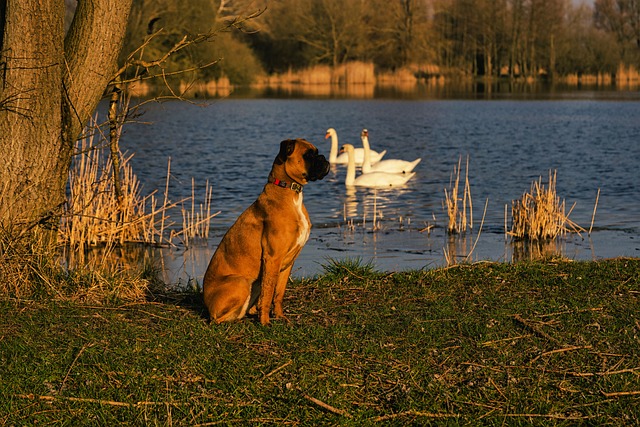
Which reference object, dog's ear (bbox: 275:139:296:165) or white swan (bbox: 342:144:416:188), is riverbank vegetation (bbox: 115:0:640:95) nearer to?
white swan (bbox: 342:144:416:188)

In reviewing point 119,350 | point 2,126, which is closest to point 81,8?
point 2,126

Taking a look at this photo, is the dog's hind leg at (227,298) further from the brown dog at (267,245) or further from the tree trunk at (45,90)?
the tree trunk at (45,90)

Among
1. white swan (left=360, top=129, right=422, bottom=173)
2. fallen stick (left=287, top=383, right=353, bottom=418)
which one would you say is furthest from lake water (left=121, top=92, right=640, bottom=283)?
fallen stick (left=287, top=383, right=353, bottom=418)

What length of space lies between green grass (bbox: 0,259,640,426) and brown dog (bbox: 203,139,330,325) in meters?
0.18

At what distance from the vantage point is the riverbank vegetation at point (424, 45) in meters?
68.9

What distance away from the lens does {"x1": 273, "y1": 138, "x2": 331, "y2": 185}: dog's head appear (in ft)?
20.9

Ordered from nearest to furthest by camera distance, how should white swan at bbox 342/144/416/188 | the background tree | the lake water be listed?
the lake water
white swan at bbox 342/144/416/188
the background tree

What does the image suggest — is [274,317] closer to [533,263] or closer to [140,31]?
[533,263]

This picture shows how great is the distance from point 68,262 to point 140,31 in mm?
34101

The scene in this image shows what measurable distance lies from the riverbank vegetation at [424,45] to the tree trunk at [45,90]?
52254 millimetres

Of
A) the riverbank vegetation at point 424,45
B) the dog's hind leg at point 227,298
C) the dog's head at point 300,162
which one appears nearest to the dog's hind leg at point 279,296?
the dog's hind leg at point 227,298

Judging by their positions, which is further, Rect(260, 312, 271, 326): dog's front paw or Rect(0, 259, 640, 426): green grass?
Rect(260, 312, 271, 326): dog's front paw

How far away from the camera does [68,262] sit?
11586 mm

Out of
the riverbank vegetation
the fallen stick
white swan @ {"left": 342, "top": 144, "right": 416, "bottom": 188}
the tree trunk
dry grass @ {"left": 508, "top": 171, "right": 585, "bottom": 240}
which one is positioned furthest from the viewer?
the riverbank vegetation
